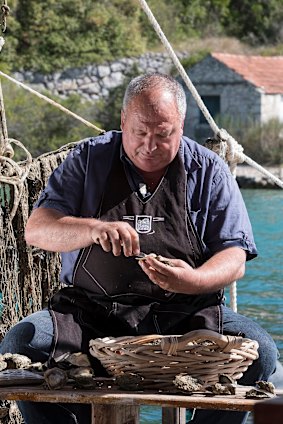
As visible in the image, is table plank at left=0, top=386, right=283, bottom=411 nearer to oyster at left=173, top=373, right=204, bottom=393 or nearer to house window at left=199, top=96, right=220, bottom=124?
oyster at left=173, top=373, right=204, bottom=393

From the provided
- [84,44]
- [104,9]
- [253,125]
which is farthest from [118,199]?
[104,9]

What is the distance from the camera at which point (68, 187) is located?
10.0ft

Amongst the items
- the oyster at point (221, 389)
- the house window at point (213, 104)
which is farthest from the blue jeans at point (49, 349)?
the house window at point (213, 104)

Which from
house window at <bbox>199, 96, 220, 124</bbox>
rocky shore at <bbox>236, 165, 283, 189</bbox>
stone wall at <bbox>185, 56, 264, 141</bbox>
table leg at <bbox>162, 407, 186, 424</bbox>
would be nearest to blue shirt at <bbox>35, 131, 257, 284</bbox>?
table leg at <bbox>162, 407, 186, 424</bbox>

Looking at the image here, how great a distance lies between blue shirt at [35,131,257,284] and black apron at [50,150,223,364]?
36mm

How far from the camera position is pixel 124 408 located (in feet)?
9.33

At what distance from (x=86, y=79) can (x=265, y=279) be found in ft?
69.0

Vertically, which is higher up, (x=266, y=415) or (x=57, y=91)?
(x=266, y=415)

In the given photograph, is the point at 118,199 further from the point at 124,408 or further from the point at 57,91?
the point at 57,91

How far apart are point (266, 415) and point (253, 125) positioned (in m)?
31.0

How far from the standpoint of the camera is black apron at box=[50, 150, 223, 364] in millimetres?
2980

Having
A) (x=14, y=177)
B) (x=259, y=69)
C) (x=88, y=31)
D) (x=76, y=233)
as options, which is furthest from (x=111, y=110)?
(x=76, y=233)

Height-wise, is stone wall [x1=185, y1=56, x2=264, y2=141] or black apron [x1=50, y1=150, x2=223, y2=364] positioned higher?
black apron [x1=50, y1=150, x2=223, y2=364]

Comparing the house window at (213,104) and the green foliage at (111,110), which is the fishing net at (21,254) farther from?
the green foliage at (111,110)
